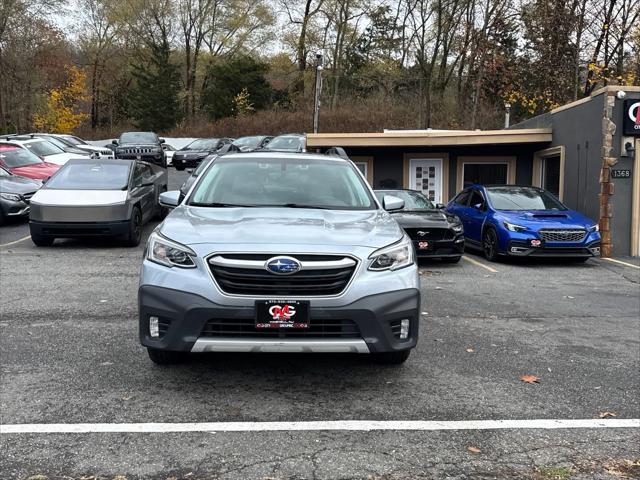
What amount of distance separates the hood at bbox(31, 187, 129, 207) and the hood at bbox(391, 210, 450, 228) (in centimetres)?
512

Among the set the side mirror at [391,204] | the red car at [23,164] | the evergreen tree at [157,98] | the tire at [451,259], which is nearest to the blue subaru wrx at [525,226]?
the tire at [451,259]

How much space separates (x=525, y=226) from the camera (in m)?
11.9

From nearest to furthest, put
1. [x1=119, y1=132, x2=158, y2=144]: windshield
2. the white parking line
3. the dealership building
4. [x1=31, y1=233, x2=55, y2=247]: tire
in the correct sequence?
1. the white parking line
2. [x1=31, y1=233, x2=55, y2=247]: tire
3. the dealership building
4. [x1=119, y1=132, x2=158, y2=144]: windshield

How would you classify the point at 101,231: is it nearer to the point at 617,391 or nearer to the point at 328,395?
the point at 328,395

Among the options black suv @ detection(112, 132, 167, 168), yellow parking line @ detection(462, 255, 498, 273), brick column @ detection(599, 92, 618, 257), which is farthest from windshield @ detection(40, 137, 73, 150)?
brick column @ detection(599, 92, 618, 257)

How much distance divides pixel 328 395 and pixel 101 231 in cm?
809

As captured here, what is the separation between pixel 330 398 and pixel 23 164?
15888mm

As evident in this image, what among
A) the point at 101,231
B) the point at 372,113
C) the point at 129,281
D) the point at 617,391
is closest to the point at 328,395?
the point at 617,391

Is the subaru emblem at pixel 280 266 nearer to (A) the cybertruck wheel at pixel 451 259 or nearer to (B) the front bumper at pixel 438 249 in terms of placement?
(B) the front bumper at pixel 438 249

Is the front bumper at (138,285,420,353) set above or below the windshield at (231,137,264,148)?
below

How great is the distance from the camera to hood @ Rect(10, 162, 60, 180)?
55.9 feet

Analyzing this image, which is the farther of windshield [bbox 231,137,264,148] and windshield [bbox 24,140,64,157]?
windshield [bbox 231,137,264,148]

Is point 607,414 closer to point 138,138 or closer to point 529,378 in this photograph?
point 529,378

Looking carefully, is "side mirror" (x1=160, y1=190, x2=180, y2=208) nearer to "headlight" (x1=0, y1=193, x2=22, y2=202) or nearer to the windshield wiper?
the windshield wiper
